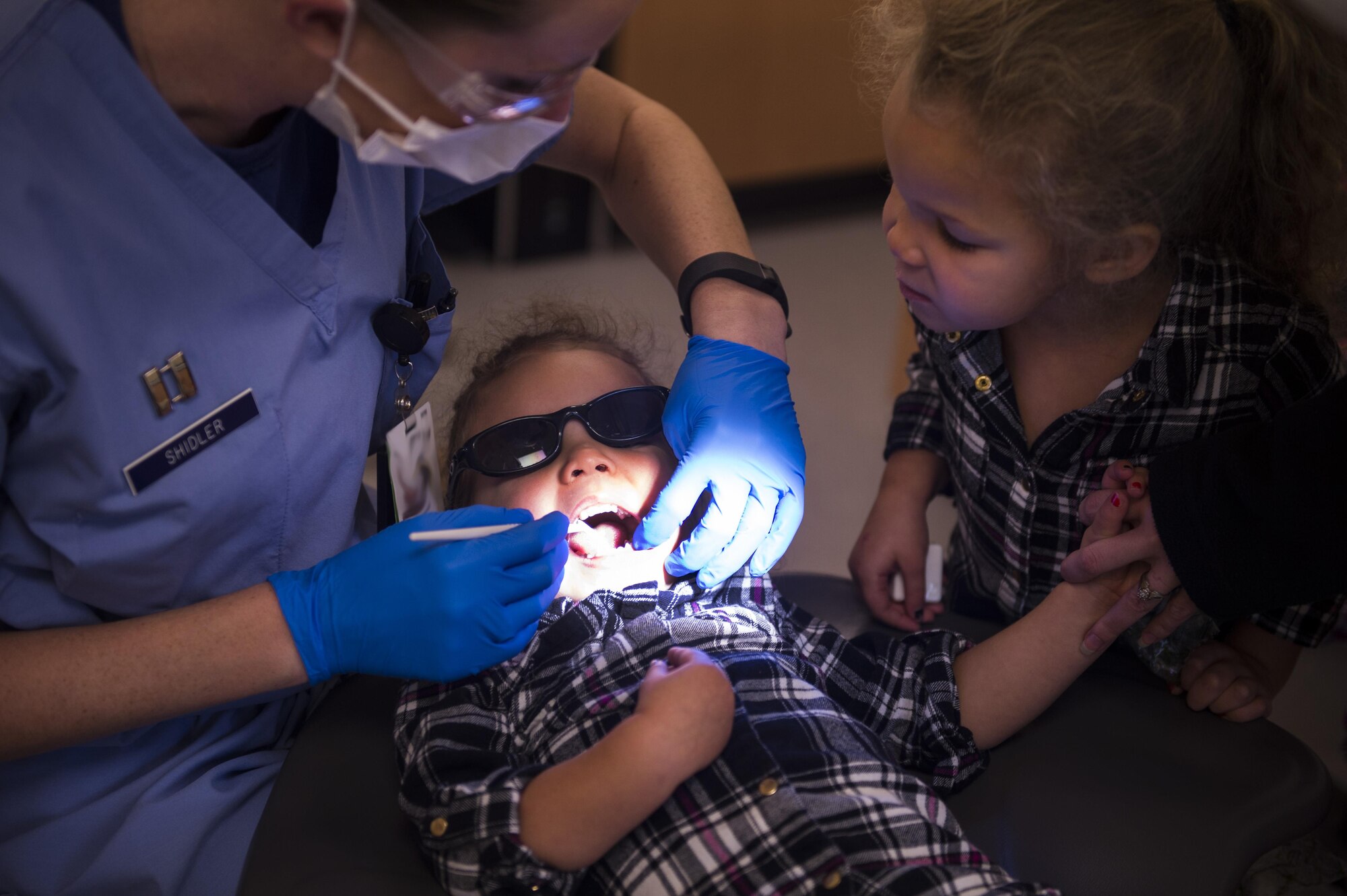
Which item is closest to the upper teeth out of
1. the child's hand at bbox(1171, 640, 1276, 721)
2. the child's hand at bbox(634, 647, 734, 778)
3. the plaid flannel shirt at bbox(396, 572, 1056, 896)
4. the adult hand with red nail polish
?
the plaid flannel shirt at bbox(396, 572, 1056, 896)

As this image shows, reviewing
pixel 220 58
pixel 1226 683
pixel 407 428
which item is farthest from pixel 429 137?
pixel 1226 683

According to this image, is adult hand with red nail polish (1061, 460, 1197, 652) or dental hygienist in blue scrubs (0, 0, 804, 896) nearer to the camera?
dental hygienist in blue scrubs (0, 0, 804, 896)

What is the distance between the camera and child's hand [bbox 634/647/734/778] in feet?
3.23

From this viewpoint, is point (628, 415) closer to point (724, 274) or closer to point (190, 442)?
point (724, 274)

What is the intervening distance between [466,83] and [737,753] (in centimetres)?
68

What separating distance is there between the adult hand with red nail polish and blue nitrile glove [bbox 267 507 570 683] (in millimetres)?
607

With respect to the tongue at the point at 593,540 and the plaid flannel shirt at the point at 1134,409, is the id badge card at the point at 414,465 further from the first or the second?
the plaid flannel shirt at the point at 1134,409

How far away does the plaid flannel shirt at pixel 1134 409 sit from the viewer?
1.19 metres

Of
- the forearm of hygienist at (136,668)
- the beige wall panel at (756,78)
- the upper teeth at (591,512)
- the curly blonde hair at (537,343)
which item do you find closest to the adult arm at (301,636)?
the forearm of hygienist at (136,668)

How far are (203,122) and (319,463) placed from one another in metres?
0.36

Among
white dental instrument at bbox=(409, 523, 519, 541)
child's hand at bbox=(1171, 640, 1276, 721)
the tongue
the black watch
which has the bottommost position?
child's hand at bbox=(1171, 640, 1276, 721)

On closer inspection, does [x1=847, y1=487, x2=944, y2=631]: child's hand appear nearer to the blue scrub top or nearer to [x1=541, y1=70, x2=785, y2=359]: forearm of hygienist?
[x1=541, y1=70, x2=785, y2=359]: forearm of hygienist

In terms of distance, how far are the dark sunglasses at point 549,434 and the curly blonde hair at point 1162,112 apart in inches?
20.9

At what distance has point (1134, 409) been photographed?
1.22 m
